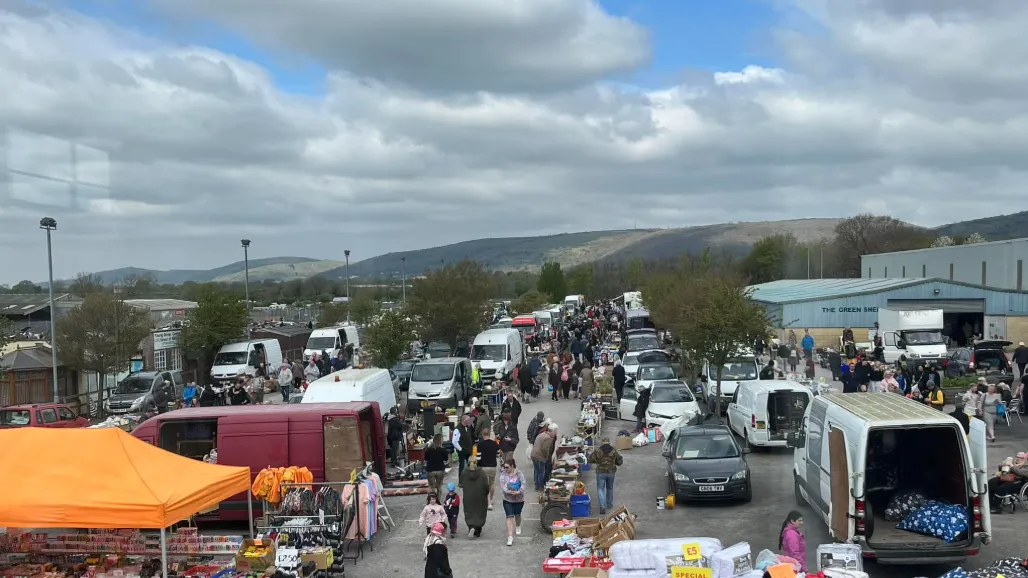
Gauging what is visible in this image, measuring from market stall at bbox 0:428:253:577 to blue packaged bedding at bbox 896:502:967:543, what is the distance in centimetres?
893

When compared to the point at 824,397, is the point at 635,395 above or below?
below

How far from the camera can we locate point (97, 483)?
1009 centimetres

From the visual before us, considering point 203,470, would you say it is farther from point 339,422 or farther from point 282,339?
point 282,339

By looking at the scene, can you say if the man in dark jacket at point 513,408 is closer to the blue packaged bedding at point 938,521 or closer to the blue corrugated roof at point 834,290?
the blue packaged bedding at point 938,521

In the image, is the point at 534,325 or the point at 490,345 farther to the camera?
the point at 534,325

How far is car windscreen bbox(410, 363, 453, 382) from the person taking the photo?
87.0 ft

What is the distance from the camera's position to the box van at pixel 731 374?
25.2 meters

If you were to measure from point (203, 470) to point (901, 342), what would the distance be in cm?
3069

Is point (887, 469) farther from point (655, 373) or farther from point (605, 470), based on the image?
point (655, 373)

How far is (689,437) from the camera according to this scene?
15820 mm

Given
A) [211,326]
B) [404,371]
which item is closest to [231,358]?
[211,326]

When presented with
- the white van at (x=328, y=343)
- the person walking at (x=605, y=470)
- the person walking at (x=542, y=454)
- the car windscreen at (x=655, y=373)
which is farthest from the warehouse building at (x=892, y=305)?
the person walking at (x=605, y=470)

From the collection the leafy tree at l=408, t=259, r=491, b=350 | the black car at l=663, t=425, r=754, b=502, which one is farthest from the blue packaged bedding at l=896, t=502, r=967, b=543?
the leafy tree at l=408, t=259, r=491, b=350

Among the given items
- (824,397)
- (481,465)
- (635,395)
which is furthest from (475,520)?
(635,395)
